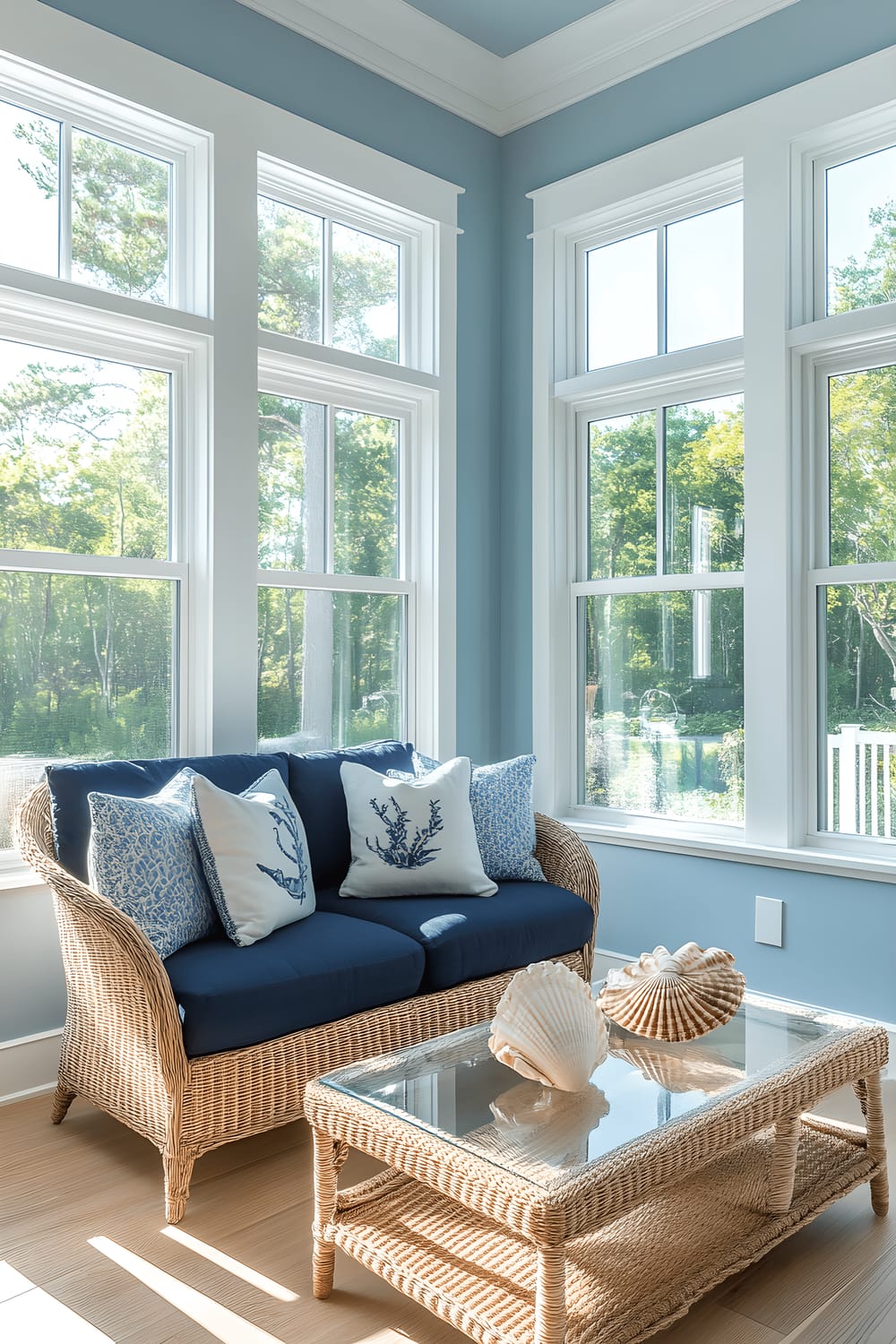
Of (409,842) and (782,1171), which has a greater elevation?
(409,842)

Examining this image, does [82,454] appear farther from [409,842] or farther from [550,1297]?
[550,1297]

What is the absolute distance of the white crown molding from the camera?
325 centimetres

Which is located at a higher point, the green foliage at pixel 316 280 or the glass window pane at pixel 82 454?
the green foliage at pixel 316 280

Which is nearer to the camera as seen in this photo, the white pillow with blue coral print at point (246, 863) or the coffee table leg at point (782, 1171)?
the coffee table leg at point (782, 1171)

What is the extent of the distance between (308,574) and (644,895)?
1.54m

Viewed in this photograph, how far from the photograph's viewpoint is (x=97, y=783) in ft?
8.07

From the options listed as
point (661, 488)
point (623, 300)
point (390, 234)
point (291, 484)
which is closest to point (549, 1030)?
point (291, 484)

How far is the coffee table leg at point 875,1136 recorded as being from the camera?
6.66 ft

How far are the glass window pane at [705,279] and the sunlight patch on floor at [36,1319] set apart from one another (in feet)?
10.0

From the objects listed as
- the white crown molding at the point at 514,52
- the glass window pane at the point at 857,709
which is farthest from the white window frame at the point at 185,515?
the glass window pane at the point at 857,709

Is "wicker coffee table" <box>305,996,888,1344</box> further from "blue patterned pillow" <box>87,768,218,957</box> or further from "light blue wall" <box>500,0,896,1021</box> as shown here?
"light blue wall" <box>500,0,896,1021</box>

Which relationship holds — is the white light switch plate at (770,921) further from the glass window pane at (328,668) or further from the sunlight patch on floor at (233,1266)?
the sunlight patch on floor at (233,1266)

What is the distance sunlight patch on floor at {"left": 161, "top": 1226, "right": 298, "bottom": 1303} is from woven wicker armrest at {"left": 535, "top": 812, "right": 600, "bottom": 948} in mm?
1370

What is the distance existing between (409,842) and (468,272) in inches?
87.9
